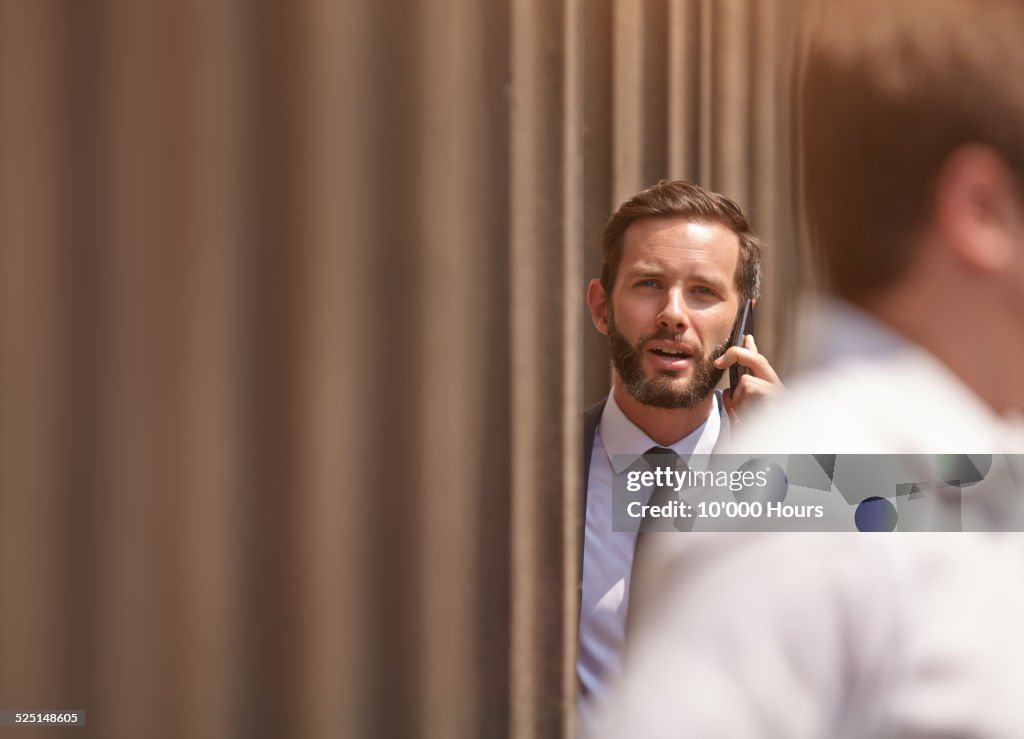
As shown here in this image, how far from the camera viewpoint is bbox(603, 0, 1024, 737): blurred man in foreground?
42 cm

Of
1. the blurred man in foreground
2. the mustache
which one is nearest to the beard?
the mustache

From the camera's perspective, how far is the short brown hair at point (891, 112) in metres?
0.53

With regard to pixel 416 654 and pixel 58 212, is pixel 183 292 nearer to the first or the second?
pixel 58 212

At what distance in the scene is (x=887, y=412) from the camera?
0.49m

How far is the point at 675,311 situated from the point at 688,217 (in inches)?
5.8

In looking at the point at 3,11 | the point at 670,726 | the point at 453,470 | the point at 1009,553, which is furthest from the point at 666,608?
the point at 3,11

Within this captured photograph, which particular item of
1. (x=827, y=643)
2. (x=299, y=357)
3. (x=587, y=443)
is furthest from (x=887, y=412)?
(x=299, y=357)

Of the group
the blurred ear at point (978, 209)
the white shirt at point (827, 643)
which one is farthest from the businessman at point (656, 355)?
the white shirt at point (827, 643)

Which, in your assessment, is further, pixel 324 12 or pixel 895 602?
pixel 324 12

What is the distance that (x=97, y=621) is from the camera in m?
1.32

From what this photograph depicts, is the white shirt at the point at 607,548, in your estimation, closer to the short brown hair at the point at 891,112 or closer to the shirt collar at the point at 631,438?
the shirt collar at the point at 631,438

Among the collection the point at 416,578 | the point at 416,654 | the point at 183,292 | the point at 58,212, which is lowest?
the point at 416,654

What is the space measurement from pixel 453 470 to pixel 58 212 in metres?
0.68

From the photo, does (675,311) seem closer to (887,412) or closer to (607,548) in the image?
(607,548)
